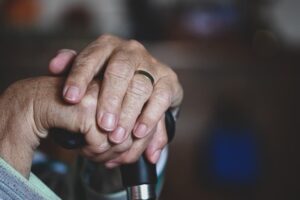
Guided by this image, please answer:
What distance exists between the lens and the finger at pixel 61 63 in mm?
644

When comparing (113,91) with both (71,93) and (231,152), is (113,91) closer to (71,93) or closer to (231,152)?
(71,93)

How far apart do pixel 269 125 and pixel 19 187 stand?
2211 mm

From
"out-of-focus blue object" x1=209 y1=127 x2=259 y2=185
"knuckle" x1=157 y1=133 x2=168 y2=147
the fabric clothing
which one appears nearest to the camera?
the fabric clothing

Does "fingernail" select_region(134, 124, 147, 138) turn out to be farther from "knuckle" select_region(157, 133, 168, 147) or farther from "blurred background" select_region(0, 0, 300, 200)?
"blurred background" select_region(0, 0, 300, 200)

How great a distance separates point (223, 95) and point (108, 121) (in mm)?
2157

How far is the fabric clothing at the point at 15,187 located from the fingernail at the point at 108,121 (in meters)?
0.09

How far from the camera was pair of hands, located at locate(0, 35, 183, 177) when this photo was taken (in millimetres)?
568

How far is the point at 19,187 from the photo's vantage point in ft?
1.77

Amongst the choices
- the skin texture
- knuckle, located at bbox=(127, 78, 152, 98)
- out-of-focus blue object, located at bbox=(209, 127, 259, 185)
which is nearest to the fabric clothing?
the skin texture

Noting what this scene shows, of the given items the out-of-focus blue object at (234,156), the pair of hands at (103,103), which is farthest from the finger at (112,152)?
the out-of-focus blue object at (234,156)

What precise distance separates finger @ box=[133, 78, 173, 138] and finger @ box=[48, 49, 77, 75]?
0.32 feet

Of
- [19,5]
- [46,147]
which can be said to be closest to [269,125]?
Result: [46,147]

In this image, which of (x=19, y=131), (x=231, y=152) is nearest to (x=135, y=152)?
(x=19, y=131)

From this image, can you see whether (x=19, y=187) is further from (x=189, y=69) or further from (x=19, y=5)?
(x=19, y=5)
